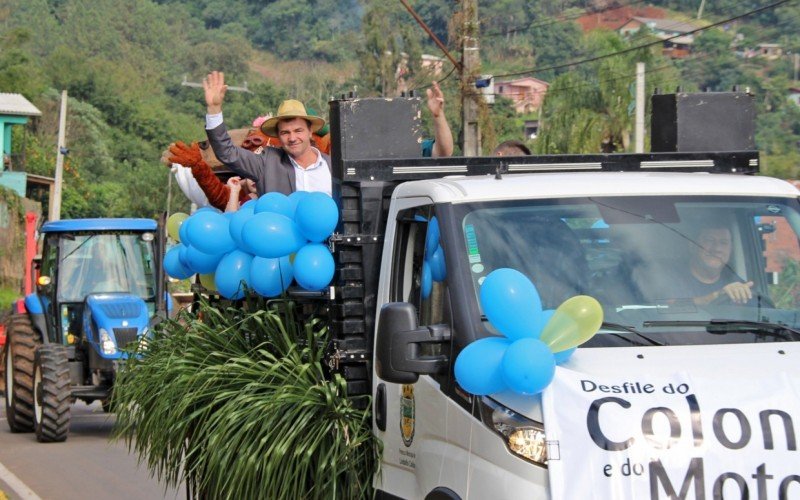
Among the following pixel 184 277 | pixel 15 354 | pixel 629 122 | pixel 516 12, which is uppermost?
pixel 516 12

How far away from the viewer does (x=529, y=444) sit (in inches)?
176

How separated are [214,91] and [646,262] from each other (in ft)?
11.4

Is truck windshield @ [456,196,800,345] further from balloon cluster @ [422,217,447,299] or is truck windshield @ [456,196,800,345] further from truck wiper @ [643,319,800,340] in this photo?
balloon cluster @ [422,217,447,299]

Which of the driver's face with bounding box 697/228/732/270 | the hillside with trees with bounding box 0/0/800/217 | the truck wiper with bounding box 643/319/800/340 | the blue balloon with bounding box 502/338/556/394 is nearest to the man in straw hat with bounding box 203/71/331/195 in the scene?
the driver's face with bounding box 697/228/732/270

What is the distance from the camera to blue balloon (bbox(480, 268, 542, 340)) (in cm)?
452

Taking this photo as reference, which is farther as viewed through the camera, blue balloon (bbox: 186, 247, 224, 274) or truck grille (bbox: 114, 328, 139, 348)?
truck grille (bbox: 114, 328, 139, 348)

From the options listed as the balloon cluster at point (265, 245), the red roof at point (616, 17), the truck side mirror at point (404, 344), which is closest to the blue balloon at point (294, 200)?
the balloon cluster at point (265, 245)

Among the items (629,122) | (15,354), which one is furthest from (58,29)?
(15,354)

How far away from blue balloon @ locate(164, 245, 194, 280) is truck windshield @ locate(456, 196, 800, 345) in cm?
298

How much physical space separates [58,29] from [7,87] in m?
76.7

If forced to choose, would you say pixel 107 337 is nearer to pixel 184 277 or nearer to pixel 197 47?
pixel 184 277

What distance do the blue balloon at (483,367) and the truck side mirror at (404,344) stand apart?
240mm

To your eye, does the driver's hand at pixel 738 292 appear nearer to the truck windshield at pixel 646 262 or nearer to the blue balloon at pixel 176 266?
the truck windshield at pixel 646 262

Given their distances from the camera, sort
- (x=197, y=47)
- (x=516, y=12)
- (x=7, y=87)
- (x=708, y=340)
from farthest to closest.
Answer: (x=197, y=47)
(x=516, y=12)
(x=7, y=87)
(x=708, y=340)
